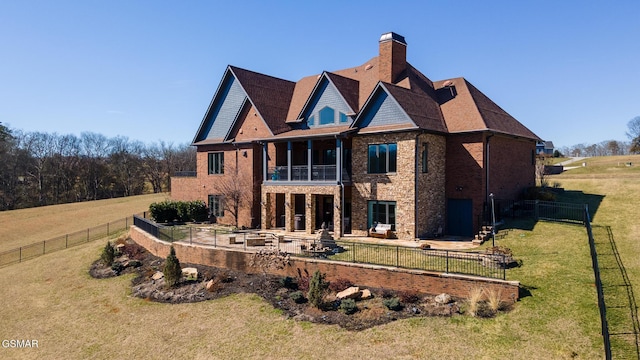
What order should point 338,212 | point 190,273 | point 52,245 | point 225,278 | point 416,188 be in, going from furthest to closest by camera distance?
point 52,245 < point 338,212 < point 416,188 < point 190,273 < point 225,278

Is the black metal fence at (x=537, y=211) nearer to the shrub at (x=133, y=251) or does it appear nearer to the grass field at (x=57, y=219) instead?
the shrub at (x=133, y=251)

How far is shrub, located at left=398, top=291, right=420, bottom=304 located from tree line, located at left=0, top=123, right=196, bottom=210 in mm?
72862

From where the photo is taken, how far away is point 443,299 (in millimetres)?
→ 15312

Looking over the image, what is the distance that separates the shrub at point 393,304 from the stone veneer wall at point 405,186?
760 cm

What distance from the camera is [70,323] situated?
1895cm

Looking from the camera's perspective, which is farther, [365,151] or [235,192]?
[235,192]

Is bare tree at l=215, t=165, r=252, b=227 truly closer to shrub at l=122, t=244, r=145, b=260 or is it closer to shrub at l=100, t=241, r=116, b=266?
shrub at l=122, t=244, r=145, b=260

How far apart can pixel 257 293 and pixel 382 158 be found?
423 inches

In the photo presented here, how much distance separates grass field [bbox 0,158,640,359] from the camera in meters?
12.8

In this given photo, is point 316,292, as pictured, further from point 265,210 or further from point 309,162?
point 265,210

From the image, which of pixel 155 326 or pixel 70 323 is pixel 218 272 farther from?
pixel 70 323

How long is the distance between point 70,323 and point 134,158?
72.3 m

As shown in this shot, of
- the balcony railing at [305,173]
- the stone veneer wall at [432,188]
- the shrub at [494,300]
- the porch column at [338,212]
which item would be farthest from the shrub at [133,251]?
the shrub at [494,300]

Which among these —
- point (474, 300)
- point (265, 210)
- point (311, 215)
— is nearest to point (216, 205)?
point (265, 210)
